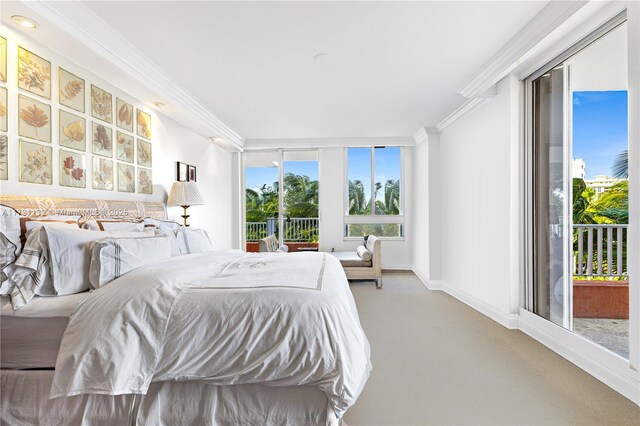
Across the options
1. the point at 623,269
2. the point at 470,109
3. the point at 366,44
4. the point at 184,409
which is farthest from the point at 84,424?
the point at 470,109

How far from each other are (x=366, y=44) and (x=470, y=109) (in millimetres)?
2073

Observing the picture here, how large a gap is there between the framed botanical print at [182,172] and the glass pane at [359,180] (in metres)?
3.45

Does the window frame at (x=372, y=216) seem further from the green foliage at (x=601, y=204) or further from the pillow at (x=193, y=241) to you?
the green foliage at (x=601, y=204)

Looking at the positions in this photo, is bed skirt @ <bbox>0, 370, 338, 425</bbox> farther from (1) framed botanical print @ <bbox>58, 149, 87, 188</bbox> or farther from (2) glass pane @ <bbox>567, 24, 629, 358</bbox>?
(2) glass pane @ <bbox>567, 24, 629, 358</bbox>

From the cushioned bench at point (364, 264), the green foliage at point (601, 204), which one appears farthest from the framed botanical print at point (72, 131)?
the green foliage at point (601, 204)

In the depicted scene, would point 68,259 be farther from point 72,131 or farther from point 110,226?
point 72,131

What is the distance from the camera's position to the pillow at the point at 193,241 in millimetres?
2975

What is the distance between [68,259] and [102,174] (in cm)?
138

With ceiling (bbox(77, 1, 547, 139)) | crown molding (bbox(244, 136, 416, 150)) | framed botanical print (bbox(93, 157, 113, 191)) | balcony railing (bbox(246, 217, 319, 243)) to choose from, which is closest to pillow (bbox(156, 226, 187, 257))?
framed botanical print (bbox(93, 157, 113, 191))

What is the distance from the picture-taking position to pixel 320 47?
2686 mm

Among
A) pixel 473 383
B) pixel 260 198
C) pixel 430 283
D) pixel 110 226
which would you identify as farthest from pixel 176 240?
pixel 260 198

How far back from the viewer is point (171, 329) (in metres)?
1.52

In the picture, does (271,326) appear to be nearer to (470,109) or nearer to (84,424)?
(84,424)

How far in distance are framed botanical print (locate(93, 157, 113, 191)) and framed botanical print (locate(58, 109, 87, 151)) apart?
0.60 feet
